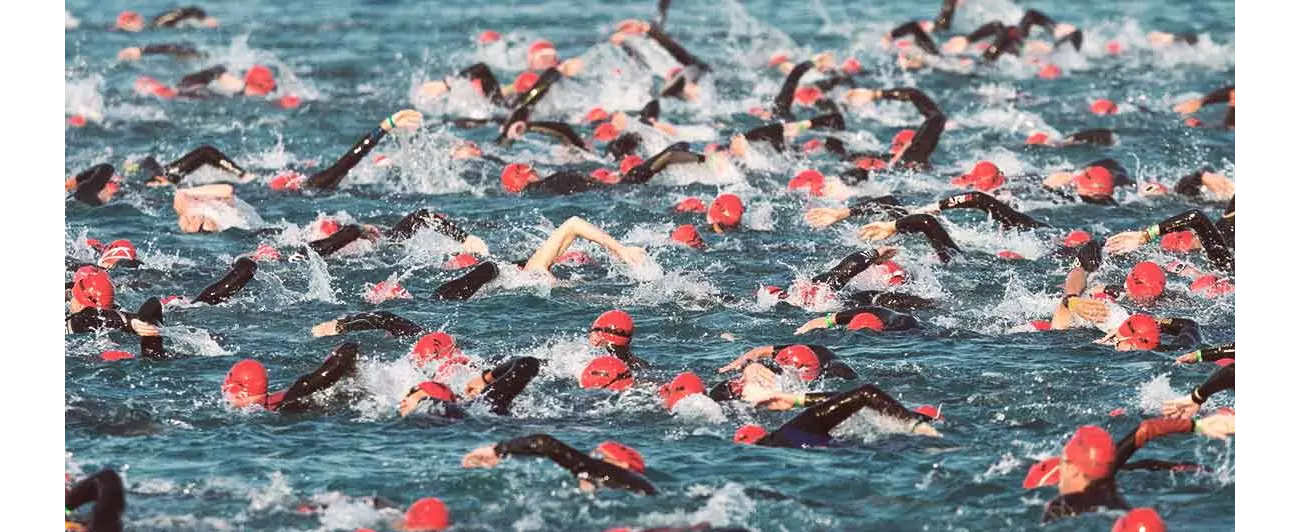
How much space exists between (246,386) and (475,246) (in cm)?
520

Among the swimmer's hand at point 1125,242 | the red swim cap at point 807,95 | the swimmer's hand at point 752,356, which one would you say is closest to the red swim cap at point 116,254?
the swimmer's hand at point 752,356

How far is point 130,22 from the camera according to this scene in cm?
3619

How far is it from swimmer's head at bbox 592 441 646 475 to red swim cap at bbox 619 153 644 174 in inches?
418

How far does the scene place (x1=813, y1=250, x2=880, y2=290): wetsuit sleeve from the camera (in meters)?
18.7

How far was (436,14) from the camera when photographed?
37.7 meters

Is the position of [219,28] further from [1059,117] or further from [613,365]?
[613,365]

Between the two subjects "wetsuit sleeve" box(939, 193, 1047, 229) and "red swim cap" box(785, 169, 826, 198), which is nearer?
"wetsuit sleeve" box(939, 193, 1047, 229)

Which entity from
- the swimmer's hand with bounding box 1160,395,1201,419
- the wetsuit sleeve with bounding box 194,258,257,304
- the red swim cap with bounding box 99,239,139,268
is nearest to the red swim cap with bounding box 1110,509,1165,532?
the swimmer's hand with bounding box 1160,395,1201,419

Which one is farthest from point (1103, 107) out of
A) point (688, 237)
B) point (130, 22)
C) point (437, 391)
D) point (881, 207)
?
point (130, 22)

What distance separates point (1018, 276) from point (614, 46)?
12332 mm

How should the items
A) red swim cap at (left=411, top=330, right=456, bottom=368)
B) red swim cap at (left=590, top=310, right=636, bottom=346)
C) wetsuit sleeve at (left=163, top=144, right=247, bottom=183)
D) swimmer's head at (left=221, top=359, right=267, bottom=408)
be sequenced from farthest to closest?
1. wetsuit sleeve at (left=163, top=144, right=247, bottom=183)
2. red swim cap at (left=590, top=310, right=636, bottom=346)
3. red swim cap at (left=411, top=330, right=456, bottom=368)
4. swimmer's head at (left=221, top=359, right=267, bottom=408)

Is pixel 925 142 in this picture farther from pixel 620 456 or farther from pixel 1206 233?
pixel 620 456

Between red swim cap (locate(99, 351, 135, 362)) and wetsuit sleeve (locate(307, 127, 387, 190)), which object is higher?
wetsuit sleeve (locate(307, 127, 387, 190))

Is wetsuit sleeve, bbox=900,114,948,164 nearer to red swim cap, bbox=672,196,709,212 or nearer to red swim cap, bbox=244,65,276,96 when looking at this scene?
red swim cap, bbox=672,196,709,212
